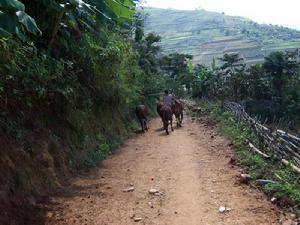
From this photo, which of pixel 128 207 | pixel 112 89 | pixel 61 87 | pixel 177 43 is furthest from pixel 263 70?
pixel 177 43

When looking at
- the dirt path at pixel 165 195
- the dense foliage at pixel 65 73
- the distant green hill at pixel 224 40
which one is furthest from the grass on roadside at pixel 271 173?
the distant green hill at pixel 224 40

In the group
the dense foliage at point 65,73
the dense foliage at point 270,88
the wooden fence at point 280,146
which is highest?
the dense foliage at point 65,73

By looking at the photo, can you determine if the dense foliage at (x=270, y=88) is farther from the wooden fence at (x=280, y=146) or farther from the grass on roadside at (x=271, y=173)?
the wooden fence at (x=280, y=146)

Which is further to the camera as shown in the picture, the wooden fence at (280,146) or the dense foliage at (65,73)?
the wooden fence at (280,146)

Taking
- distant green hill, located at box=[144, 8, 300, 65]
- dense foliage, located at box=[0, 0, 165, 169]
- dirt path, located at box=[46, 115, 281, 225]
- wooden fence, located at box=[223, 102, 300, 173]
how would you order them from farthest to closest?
distant green hill, located at box=[144, 8, 300, 65]
wooden fence, located at box=[223, 102, 300, 173]
dense foliage, located at box=[0, 0, 165, 169]
dirt path, located at box=[46, 115, 281, 225]

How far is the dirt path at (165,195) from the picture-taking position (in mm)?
6309

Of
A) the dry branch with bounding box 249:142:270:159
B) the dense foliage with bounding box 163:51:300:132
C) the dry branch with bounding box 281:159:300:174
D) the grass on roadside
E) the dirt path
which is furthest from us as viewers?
the dense foliage with bounding box 163:51:300:132

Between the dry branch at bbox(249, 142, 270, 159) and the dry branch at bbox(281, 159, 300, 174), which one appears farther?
the dry branch at bbox(249, 142, 270, 159)

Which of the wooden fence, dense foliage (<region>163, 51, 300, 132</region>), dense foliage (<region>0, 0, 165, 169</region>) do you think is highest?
dense foliage (<region>0, 0, 165, 169</region>)

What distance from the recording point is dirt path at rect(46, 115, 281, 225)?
631 cm

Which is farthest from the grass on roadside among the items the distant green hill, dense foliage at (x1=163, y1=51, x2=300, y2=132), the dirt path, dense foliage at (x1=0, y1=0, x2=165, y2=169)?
the distant green hill

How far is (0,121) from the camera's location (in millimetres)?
7164

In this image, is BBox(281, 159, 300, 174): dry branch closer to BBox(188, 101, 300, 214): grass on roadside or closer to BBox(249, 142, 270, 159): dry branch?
BBox(188, 101, 300, 214): grass on roadside

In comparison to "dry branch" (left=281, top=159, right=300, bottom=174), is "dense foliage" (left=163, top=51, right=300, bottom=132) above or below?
below
